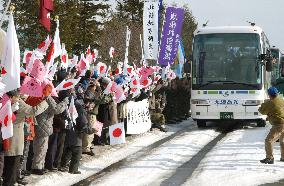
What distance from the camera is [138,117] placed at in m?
20.2

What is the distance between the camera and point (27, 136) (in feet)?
36.1

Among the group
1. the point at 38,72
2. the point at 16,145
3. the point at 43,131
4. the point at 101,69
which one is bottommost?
the point at 16,145

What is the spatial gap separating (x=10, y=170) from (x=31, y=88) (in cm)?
134

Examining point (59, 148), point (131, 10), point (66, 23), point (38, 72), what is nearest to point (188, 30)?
point (131, 10)

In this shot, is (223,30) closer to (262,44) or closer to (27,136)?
(262,44)

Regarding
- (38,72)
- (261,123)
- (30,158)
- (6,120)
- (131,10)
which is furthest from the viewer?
(131,10)

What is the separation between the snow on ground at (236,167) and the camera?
11.5 m

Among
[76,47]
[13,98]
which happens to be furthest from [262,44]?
[76,47]

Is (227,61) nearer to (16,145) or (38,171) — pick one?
(38,171)

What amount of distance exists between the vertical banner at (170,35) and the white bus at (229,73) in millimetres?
4115

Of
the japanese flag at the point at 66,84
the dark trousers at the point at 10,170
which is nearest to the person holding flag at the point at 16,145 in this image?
the dark trousers at the point at 10,170

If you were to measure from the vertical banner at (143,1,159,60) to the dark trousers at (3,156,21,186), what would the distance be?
1601 centimetres

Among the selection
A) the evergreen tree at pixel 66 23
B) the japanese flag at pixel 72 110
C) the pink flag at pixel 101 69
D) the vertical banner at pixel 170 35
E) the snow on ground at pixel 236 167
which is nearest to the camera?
the snow on ground at pixel 236 167

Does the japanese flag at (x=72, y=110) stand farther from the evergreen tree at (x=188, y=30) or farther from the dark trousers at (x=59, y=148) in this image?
the evergreen tree at (x=188, y=30)
